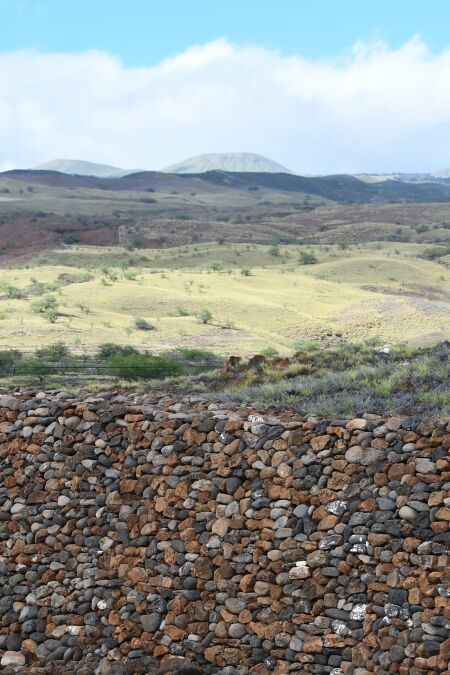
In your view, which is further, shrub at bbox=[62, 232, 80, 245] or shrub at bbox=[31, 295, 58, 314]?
shrub at bbox=[62, 232, 80, 245]

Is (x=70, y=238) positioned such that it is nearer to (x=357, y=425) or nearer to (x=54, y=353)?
(x=54, y=353)

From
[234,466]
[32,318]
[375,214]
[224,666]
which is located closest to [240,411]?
[234,466]

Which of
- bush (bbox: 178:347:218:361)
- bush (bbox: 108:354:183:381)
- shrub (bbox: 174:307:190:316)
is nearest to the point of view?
bush (bbox: 108:354:183:381)

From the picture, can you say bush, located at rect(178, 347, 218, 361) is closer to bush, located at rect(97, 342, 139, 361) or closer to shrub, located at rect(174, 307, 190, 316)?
bush, located at rect(97, 342, 139, 361)

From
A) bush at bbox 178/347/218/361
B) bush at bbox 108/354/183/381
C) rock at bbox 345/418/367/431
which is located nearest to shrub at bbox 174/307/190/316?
bush at bbox 178/347/218/361

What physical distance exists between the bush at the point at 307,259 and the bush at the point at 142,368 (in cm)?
4048

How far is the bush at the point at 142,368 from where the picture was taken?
2547cm

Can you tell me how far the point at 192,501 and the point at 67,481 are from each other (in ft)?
5.40

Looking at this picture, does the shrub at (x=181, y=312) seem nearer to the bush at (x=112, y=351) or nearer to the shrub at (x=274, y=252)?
the bush at (x=112, y=351)

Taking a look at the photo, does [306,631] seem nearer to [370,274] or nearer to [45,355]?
[45,355]

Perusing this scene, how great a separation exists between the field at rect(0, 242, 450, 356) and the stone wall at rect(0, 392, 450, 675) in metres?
24.1

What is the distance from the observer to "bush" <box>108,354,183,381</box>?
83.6 feet

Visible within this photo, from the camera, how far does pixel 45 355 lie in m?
30.5

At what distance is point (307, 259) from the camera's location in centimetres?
6925
